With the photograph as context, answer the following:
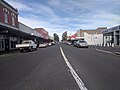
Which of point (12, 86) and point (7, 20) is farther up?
point (7, 20)

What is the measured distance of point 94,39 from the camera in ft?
317

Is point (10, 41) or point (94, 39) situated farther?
point (94, 39)

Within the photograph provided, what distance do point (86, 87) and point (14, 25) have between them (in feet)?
137

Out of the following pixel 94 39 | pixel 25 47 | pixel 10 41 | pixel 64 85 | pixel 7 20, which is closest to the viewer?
pixel 64 85

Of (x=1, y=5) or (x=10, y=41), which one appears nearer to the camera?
(x=1, y=5)

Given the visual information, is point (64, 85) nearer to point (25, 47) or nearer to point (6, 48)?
point (25, 47)

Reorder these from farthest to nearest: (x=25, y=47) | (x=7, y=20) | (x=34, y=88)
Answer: (x=7, y=20)
(x=25, y=47)
(x=34, y=88)

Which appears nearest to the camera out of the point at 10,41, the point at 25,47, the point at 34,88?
the point at 34,88

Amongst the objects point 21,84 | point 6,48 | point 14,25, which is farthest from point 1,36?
point 21,84

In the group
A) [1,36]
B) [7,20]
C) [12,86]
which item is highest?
[7,20]

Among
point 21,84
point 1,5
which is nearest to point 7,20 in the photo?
point 1,5

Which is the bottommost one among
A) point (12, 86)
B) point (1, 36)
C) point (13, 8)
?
point (12, 86)

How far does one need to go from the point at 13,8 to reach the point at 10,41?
7571 mm

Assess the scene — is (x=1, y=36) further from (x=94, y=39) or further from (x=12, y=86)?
(x=94, y=39)
